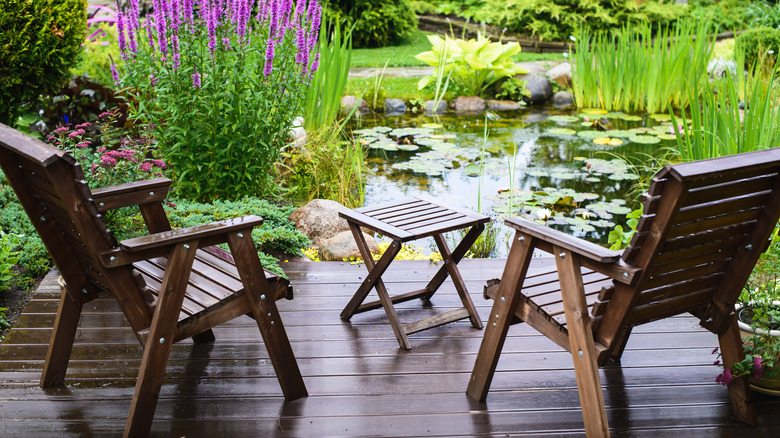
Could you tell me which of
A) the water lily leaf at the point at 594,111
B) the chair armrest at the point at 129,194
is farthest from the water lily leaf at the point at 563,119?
the chair armrest at the point at 129,194

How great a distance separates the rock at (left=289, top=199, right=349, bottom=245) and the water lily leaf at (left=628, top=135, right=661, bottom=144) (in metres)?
3.67

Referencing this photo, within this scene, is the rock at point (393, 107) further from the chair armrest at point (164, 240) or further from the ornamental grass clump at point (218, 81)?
the chair armrest at point (164, 240)

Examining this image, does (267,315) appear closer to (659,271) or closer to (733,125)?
(659,271)

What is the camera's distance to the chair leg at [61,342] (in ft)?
8.29

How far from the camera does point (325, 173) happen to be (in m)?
5.31

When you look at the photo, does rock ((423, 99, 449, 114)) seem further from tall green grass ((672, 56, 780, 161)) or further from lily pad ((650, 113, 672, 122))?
tall green grass ((672, 56, 780, 161))

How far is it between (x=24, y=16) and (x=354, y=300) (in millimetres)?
3376

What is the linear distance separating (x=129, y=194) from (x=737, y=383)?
91.6 inches

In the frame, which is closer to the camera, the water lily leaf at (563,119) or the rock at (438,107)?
the water lily leaf at (563,119)

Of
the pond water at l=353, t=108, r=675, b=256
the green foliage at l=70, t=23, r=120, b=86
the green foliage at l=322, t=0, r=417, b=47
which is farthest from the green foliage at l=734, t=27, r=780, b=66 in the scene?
the green foliage at l=70, t=23, r=120, b=86

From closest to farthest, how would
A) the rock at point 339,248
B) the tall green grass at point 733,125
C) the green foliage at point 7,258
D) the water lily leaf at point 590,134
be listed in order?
the green foliage at point 7,258 → the tall green grass at point 733,125 → the rock at point 339,248 → the water lily leaf at point 590,134

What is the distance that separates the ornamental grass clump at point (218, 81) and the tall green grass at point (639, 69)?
4.26 meters

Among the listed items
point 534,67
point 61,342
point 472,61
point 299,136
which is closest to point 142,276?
point 61,342

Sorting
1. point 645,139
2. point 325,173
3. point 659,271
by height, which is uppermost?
point 659,271
